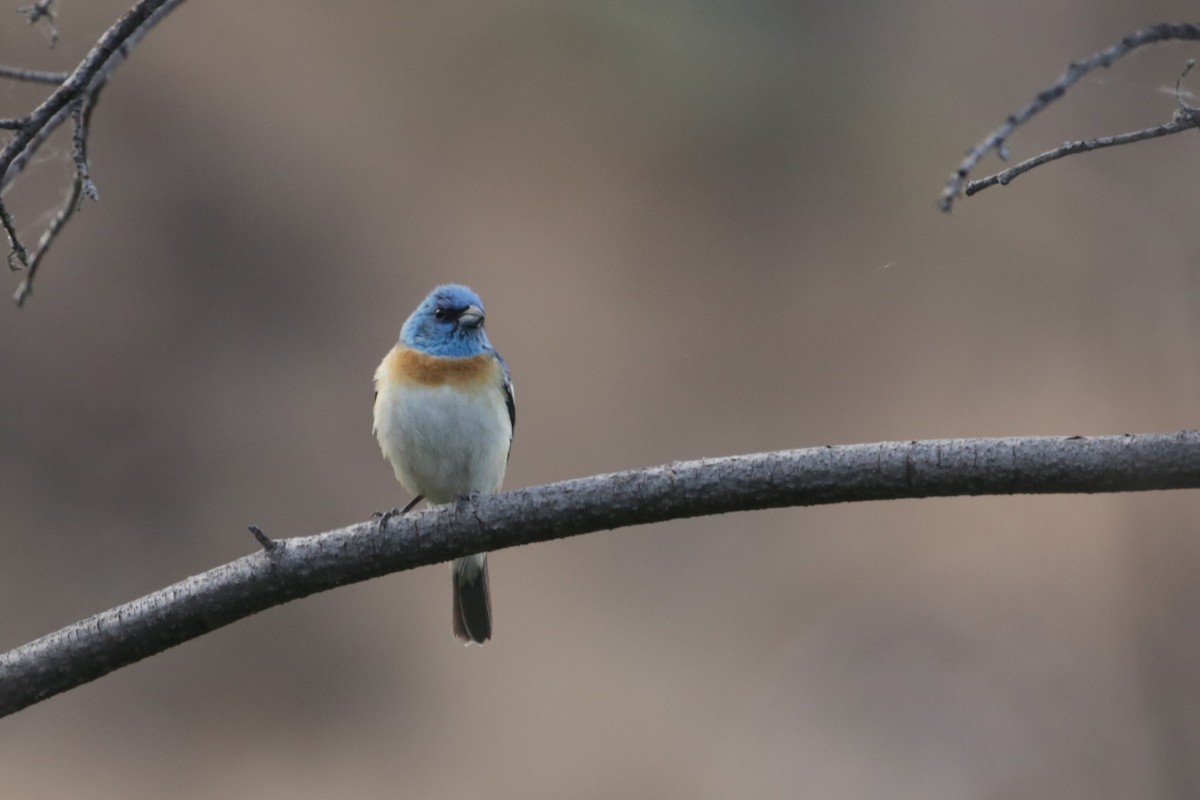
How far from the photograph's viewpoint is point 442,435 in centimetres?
347

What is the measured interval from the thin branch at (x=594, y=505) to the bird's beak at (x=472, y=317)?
1418 millimetres

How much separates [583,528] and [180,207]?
224 inches

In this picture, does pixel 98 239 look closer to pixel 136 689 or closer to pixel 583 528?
pixel 136 689

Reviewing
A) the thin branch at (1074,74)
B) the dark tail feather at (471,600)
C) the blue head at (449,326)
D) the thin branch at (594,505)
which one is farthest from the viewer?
the dark tail feather at (471,600)

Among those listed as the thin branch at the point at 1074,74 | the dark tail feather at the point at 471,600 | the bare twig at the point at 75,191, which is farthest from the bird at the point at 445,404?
the thin branch at the point at 1074,74

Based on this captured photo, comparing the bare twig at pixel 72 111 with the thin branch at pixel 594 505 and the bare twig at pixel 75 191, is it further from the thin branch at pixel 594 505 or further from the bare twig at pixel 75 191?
the thin branch at pixel 594 505

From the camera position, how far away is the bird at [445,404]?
348 cm

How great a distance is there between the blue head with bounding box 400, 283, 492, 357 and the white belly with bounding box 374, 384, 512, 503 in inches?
Answer: 7.9

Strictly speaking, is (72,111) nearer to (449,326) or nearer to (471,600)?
(449,326)

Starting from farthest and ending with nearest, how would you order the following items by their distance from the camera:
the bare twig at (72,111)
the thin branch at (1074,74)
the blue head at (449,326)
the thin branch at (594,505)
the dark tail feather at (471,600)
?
1. the dark tail feather at (471,600)
2. the blue head at (449,326)
3. the bare twig at (72,111)
4. the thin branch at (594,505)
5. the thin branch at (1074,74)

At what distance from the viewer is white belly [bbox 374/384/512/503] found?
3.46 m

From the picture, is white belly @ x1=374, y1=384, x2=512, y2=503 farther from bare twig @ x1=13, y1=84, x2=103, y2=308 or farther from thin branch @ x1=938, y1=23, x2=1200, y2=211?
thin branch @ x1=938, y1=23, x2=1200, y2=211

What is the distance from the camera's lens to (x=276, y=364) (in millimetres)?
7086

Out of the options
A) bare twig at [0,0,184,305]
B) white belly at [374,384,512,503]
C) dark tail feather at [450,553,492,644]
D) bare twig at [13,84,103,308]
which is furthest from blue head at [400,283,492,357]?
bare twig at [0,0,184,305]
